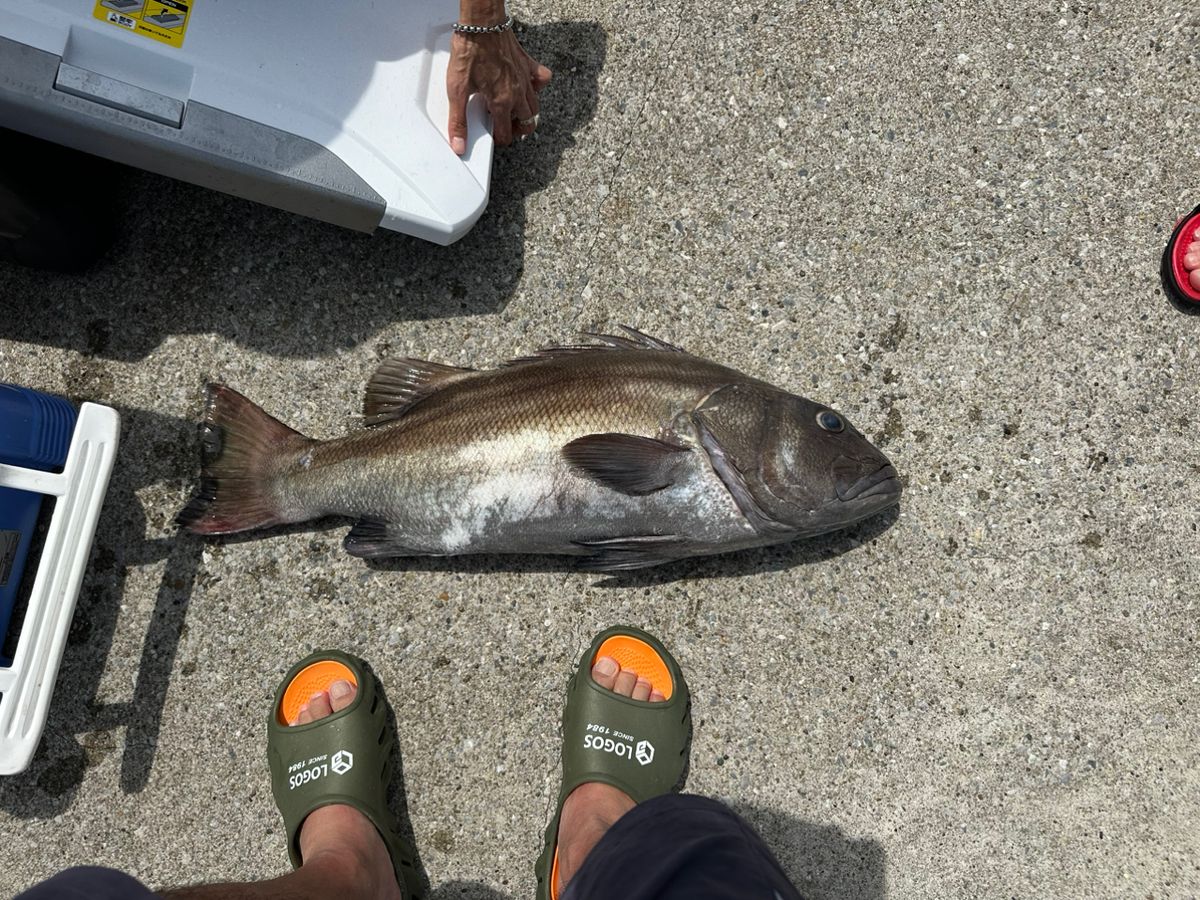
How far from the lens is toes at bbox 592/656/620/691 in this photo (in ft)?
8.79

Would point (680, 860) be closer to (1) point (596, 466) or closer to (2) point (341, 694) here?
(1) point (596, 466)

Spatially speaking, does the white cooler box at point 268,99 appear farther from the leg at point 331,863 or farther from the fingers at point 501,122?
the leg at point 331,863

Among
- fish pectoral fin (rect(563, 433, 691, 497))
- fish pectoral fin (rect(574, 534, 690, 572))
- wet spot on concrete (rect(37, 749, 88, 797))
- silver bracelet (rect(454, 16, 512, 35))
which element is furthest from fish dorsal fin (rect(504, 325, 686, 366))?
wet spot on concrete (rect(37, 749, 88, 797))

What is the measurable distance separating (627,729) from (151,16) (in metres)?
2.71

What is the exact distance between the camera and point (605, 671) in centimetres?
270

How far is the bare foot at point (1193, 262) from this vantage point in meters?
2.67

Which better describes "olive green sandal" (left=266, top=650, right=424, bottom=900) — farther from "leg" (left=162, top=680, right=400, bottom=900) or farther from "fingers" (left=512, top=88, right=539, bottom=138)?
"fingers" (left=512, top=88, right=539, bottom=138)

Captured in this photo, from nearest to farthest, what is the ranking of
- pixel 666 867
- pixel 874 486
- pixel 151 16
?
1. pixel 666 867
2. pixel 151 16
3. pixel 874 486

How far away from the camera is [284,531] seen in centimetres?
283

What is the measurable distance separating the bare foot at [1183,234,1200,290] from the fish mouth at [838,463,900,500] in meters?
1.33

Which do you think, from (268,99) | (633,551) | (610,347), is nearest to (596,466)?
(633,551)

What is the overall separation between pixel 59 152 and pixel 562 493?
6.53 feet

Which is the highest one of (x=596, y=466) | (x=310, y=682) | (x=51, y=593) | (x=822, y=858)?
(x=596, y=466)

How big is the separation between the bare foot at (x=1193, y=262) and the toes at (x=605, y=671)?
2466 mm
